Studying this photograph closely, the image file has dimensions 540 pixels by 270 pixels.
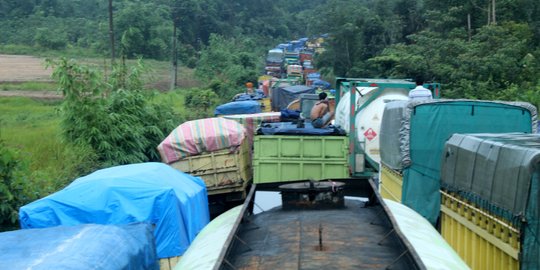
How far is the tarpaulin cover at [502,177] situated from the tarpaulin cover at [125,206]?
3441 millimetres

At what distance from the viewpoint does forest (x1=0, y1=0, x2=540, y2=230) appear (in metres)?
14.2

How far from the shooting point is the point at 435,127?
26.7 feet

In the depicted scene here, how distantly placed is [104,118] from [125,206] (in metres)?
6.66

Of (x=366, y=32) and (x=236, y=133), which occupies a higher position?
(x=366, y=32)

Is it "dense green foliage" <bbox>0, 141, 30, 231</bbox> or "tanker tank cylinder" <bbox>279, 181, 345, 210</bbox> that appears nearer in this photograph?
"tanker tank cylinder" <bbox>279, 181, 345, 210</bbox>

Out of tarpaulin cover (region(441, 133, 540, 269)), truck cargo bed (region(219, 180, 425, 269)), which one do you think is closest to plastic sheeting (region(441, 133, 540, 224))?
tarpaulin cover (region(441, 133, 540, 269))

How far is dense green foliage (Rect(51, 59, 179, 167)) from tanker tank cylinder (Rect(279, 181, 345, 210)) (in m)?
9.01

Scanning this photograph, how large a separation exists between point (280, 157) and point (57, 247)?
7.38 m

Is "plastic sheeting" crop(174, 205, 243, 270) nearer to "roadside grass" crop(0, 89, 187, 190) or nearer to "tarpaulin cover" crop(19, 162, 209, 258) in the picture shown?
"tarpaulin cover" crop(19, 162, 209, 258)

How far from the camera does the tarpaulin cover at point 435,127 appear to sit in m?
7.99

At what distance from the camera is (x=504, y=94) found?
19688mm

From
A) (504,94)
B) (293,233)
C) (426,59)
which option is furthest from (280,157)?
(426,59)

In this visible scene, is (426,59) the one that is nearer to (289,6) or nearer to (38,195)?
(38,195)

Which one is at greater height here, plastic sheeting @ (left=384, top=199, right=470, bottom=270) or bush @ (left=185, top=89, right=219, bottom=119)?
plastic sheeting @ (left=384, top=199, right=470, bottom=270)
